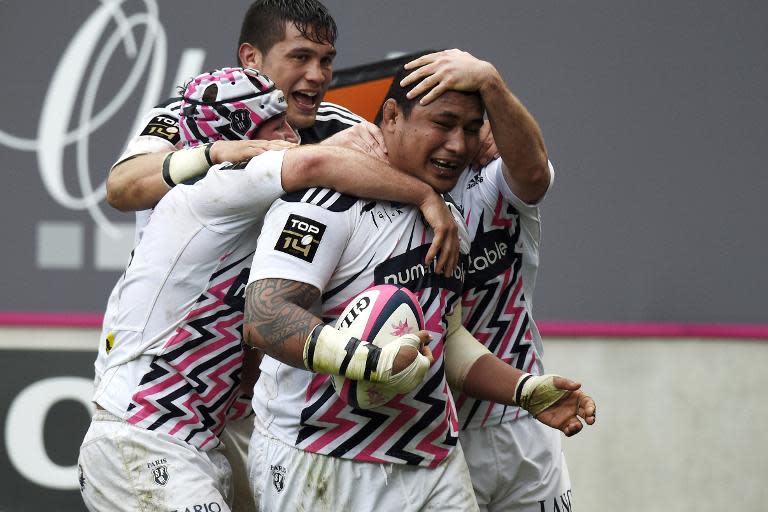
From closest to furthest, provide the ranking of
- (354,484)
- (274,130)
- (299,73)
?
(354,484)
(274,130)
(299,73)

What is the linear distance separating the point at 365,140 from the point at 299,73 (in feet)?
3.72

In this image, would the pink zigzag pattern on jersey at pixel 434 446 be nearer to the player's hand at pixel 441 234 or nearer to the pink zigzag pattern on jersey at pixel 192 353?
the player's hand at pixel 441 234

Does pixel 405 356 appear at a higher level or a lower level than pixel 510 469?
higher

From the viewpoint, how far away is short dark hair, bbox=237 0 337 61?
5.15 metres

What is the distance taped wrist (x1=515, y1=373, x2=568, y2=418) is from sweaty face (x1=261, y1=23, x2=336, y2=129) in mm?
1688

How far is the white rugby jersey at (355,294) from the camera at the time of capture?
11.9 ft

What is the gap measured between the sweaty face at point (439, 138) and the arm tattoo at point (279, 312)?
0.57 m

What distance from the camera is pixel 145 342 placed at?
4051mm

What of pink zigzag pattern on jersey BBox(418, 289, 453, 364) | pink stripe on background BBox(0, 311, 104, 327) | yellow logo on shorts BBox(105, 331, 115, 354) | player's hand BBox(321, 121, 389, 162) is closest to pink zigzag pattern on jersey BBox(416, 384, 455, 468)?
pink zigzag pattern on jersey BBox(418, 289, 453, 364)

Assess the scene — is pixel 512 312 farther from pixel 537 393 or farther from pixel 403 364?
pixel 403 364

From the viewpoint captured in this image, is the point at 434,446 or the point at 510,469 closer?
the point at 434,446

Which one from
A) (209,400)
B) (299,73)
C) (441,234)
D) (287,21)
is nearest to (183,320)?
(209,400)

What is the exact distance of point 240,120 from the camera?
4.19m

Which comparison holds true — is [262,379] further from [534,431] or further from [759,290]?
[759,290]
